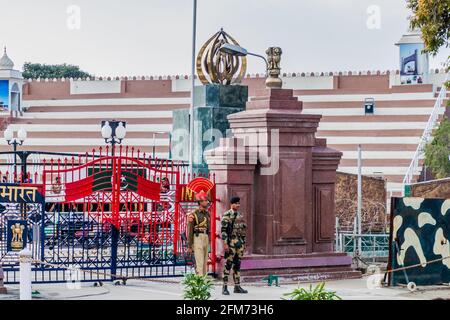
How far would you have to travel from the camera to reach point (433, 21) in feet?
71.7

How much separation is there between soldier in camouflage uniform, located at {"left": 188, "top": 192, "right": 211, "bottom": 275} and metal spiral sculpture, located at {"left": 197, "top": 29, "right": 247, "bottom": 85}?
812cm

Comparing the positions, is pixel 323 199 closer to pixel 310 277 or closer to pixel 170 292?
pixel 310 277

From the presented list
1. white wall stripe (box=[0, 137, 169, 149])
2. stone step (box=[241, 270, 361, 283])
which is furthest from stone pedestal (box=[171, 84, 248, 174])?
white wall stripe (box=[0, 137, 169, 149])

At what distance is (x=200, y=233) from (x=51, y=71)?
9397 centimetres

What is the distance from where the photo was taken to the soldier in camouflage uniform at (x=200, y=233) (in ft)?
58.3

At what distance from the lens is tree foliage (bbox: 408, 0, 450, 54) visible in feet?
71.2

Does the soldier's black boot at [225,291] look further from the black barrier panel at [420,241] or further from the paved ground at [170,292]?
the black barrier panel at [420,241]

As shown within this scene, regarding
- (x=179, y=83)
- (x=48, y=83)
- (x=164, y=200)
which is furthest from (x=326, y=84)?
(x=164, y=200)

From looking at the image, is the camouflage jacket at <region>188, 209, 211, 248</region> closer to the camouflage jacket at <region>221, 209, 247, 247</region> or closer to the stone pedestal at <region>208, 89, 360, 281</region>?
the camouflage jacket at <region>221, 209, 247, 247</region>

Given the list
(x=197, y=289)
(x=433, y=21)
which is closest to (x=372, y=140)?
(x=433, y=21)

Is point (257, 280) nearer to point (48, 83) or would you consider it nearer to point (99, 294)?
point (99, 294)

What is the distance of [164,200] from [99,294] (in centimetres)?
360
